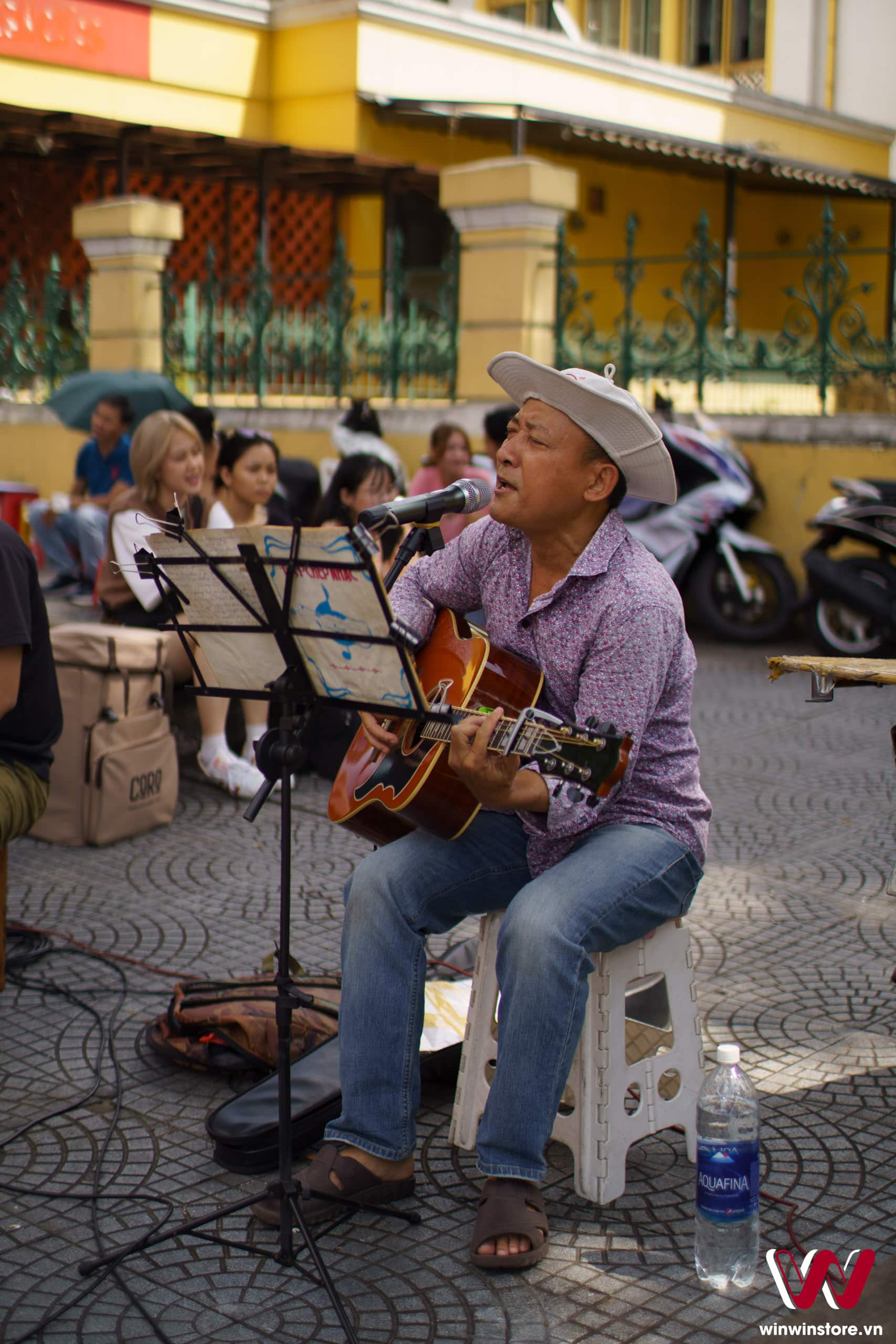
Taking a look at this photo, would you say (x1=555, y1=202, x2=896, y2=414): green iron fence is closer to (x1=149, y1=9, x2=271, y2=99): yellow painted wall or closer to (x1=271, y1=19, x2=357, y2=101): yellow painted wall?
(x1=271, y1=19, x2=357, y2=101): yellow painted wall

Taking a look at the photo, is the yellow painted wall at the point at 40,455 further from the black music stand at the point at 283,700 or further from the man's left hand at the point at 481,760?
the man's left hand at the point at 481,760

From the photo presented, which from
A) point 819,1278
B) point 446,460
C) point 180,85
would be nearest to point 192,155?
point 180,85

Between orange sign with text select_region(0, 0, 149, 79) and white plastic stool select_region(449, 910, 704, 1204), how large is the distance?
14.4 m

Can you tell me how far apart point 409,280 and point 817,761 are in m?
11.2

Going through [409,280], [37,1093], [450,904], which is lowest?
[37,1093]

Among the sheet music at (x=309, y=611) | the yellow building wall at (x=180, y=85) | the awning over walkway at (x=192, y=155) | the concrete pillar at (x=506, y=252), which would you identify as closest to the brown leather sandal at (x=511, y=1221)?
the sheet music at (x=309, y=611)

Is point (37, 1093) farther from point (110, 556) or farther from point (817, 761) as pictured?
point (817, 761)

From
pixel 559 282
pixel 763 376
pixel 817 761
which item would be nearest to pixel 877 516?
pixel 817 761

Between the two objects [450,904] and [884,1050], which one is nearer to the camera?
[450,904]

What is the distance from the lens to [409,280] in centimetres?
1672

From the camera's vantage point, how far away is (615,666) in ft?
9.97

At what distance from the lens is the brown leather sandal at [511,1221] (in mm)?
2852

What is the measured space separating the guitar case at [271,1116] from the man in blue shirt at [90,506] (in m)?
6.03
